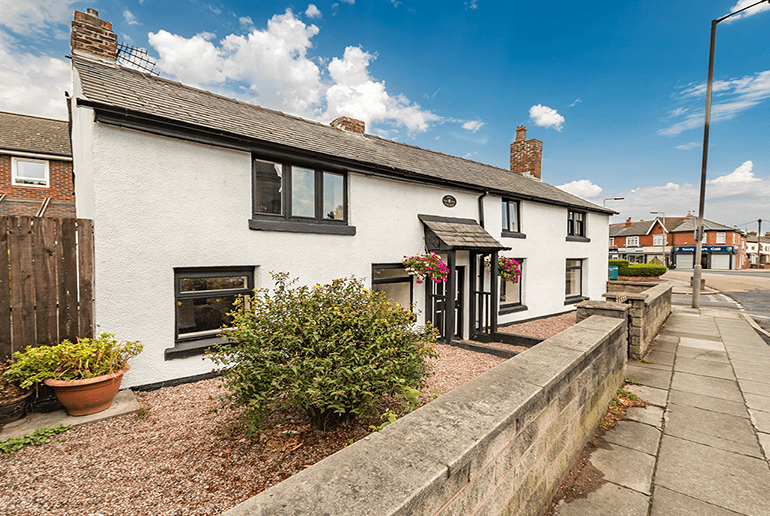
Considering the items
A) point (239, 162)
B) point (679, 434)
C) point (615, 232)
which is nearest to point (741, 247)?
point (615, 232)

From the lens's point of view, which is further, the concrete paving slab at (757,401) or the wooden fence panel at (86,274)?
the wooden fence panel at (86,274)

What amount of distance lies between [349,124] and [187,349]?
7.70 meters

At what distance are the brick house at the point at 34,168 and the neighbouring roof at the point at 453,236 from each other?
14.1 meters

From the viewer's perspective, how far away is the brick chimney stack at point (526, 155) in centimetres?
1540

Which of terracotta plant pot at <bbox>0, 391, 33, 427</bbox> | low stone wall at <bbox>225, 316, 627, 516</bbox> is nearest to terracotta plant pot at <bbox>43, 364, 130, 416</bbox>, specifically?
terracotta plant pot at <bbox>0, 391, 33, 427</bbox>

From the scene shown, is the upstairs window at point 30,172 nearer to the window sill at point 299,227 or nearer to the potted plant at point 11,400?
the window sill at point 299,227

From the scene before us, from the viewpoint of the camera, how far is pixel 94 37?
21.2ft

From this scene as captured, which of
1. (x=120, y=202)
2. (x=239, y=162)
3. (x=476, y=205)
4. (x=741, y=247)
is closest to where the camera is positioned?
(x=120, y=202)

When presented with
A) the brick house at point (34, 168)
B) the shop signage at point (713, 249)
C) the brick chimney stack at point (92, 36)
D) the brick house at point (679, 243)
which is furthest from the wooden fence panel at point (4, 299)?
the shop signage at point (713, 249)

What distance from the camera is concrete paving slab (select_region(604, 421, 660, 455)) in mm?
3432

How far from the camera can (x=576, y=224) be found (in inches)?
550

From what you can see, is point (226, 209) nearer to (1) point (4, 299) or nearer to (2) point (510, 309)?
(1) point (4, 299)

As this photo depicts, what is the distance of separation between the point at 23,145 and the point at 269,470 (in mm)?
20202

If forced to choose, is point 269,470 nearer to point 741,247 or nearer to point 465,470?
point 465,470
